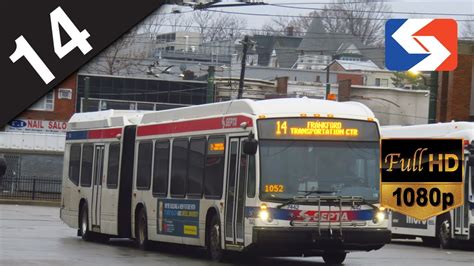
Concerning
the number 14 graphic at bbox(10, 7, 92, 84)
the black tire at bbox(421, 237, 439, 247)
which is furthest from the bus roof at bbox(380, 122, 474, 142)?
the number 14 graphic at bbox(10, 7, 92, 84)

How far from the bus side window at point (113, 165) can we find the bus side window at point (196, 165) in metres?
4.09

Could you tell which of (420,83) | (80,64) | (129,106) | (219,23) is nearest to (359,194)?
(80,64)

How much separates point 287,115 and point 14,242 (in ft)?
24.6

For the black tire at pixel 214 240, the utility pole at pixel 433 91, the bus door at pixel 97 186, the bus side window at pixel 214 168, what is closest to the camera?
the black tire at pixel 214 240

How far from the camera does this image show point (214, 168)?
20047 millimetres

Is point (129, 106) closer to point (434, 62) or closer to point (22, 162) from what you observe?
point (22, 162)

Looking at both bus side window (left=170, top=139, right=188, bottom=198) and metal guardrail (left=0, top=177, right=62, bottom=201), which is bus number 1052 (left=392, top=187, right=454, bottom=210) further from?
metal guardrail (left=0, top=177, right=62, bottom=201)

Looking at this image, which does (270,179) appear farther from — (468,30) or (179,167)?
(468,30)

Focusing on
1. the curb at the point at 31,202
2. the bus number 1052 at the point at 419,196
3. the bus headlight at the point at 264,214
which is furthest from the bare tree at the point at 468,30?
the bus headlight at the point at 264,214

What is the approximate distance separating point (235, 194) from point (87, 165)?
881cm

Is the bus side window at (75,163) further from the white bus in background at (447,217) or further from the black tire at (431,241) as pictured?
the black tire at (431,241)

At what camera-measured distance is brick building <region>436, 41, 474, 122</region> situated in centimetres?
4566

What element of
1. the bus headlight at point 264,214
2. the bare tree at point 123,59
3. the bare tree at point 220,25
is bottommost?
the bus headlight at point 264,214

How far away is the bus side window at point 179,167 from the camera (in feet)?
69.9
